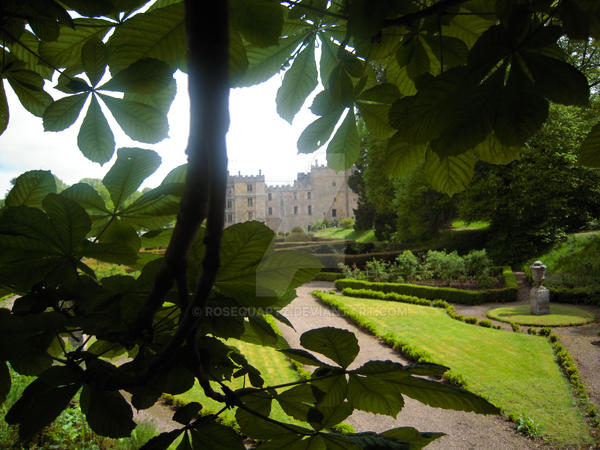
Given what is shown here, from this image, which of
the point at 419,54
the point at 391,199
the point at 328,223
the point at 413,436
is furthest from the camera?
the point at 328,223

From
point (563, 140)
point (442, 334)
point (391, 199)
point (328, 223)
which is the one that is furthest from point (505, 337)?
point (328, 223)

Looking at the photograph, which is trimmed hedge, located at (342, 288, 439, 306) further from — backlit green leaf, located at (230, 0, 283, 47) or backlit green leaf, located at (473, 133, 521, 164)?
backlit green leaf, located at (230, 0, 283, 47)

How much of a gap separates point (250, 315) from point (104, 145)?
1.33ft

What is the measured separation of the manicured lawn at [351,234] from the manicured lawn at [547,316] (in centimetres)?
1511

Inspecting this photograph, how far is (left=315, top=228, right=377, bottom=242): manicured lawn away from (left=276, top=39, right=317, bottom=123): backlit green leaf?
24.6 m

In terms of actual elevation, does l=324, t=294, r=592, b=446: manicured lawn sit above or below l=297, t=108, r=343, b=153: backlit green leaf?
below

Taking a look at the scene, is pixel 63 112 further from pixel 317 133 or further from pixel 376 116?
pixel 376 116

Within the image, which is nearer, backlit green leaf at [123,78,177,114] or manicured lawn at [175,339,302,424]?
backlit green leaf at [123,78,177,114]

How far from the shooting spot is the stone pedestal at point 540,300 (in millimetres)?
9039

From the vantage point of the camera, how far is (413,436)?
1.45ft

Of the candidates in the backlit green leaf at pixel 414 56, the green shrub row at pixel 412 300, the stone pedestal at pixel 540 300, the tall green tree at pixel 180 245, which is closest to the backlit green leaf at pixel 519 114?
the tall green tree at pixel 180 245

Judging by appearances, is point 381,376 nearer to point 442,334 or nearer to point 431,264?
point 442,334

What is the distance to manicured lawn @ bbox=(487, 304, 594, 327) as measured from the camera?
8.34 meters

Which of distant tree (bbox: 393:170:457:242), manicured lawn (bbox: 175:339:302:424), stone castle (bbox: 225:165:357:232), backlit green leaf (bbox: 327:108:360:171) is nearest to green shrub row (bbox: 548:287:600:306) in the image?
manicured lawn (bbox: 175:339:302:424)
